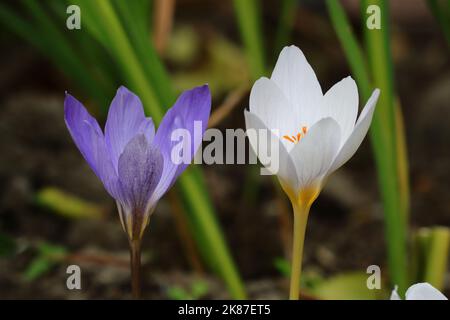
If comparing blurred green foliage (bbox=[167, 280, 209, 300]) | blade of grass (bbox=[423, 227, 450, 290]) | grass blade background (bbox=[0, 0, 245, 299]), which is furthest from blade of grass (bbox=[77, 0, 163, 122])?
blade of grass (bbox=[423, 227, 450, 290])

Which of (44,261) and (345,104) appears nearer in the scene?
(345,104)

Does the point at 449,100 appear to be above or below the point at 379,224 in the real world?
above

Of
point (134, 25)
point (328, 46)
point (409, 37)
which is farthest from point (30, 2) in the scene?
point (409, 37)

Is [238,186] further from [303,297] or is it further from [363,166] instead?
[303,297]

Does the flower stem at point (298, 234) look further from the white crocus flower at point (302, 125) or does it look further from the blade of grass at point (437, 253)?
the blade of grass at point (437, 253)

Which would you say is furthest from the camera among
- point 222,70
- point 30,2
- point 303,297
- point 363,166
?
point 222,70

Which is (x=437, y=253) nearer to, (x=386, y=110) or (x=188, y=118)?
(x=386, y=110)

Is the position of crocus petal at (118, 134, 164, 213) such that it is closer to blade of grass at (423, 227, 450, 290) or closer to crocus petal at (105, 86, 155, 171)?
crocus petal at (105, 86, 155, 171)

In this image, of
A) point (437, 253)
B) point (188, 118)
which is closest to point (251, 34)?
point (437, 253)
